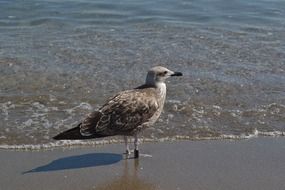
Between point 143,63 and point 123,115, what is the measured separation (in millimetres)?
3600

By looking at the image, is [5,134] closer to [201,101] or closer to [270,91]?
[201,101]

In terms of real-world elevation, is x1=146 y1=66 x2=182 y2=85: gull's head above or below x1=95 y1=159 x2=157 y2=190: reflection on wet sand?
above

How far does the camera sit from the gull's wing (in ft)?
23.2

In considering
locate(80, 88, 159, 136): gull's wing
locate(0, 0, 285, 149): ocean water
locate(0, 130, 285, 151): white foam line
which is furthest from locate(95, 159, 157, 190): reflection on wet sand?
locate(0, 0, 285, 149): ocean water

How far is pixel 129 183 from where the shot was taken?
6.59 metres

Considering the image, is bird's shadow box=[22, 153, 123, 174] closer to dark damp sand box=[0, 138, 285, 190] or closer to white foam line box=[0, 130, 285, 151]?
dark damp sand box=[0, 138, 285, 190]

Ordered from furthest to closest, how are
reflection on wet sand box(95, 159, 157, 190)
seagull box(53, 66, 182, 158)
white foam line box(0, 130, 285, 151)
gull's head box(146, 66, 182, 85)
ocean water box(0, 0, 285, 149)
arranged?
ocean water box(0, 0, 285, 149), gull's head box(146, 66, 182, 85), white foam line box(0, 130, 285, 151), seagull box(53, 66, 182, 158), reflection on wet sand box(95, 159, 157, 190)

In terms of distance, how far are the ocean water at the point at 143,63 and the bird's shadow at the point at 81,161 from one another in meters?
0.39

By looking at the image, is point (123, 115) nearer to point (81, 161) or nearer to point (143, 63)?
point (81, 161)

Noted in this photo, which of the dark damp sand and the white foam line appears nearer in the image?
the dark damp sand

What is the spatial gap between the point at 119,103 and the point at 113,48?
14.4 feet

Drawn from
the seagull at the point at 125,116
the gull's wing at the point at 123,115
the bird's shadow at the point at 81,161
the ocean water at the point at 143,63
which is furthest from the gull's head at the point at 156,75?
the bird's shadow at the point at 81,161

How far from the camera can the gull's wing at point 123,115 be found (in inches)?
279

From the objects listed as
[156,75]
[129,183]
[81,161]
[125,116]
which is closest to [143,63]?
[156,75]
